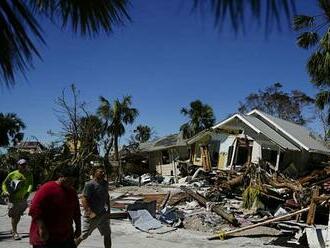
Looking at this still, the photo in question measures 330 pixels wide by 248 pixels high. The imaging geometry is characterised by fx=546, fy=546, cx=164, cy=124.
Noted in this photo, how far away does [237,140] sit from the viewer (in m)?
31.7

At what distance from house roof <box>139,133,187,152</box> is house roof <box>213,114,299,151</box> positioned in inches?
357

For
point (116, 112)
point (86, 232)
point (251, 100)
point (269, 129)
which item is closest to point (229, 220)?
point (86, 232)

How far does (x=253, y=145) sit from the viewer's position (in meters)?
32.0

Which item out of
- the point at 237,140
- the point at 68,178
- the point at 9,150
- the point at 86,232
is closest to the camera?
the point at 68,178

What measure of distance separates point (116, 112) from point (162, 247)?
3267 cm

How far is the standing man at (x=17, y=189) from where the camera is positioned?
430 inches

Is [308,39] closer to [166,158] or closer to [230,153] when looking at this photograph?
[230,153]

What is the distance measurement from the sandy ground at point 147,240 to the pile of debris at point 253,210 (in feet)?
1.25

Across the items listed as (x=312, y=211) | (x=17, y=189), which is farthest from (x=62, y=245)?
(x=312, y=211)

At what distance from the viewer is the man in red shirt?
5.50 m

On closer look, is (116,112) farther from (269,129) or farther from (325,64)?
(325,64)

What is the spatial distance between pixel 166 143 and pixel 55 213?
39.5 m

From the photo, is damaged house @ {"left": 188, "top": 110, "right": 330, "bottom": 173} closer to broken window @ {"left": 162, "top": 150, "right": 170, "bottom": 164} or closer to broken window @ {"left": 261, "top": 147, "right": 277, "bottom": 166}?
broken window @ {"left": 261, "top": 147, "right": 277, "bottom": 166}

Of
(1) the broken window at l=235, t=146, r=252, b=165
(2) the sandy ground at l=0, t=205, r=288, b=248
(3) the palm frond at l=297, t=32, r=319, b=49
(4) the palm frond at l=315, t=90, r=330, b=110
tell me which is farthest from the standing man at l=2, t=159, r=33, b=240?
(1) the broken window at l=235, t=146, r=252, b=165
